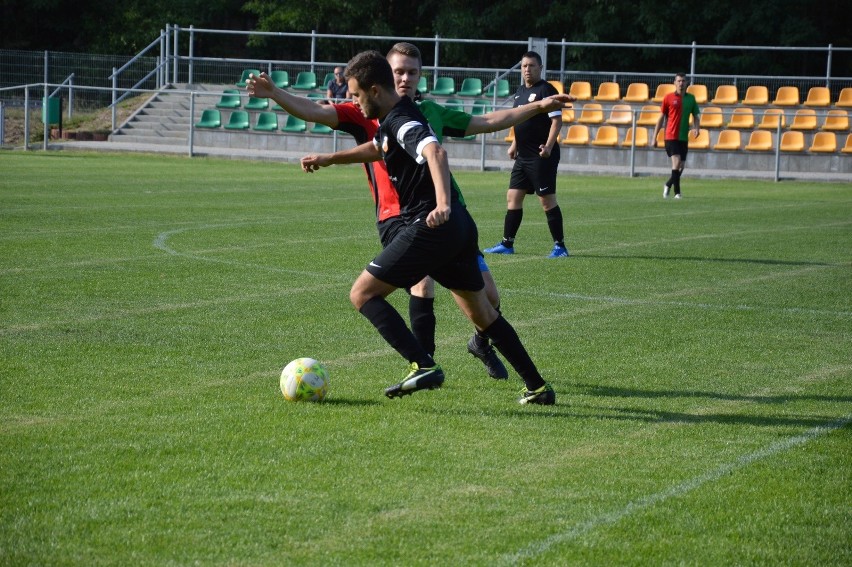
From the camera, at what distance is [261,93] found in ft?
20.8

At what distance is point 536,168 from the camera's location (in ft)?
41.3

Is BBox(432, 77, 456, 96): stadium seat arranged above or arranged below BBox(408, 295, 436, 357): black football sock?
above

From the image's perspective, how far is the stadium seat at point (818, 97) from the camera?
29.7 metres

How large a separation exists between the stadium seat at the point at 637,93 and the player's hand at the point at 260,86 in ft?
83.7

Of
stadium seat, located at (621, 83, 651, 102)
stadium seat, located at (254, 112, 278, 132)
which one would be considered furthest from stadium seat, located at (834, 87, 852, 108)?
stadium seat, located at (254, 112, 278, 132)

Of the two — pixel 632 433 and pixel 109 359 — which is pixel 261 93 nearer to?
pixel 109 359

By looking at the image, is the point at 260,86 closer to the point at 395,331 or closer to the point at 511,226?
the point at 395,331

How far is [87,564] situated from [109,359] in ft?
10.5

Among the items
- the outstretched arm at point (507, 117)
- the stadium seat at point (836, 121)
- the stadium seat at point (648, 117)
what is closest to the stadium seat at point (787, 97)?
the stadium seat at point (836, 121)

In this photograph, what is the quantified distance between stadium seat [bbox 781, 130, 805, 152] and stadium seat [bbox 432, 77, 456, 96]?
8865mm

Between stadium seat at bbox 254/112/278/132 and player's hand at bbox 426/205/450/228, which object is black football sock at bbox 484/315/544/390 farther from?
stadium seat at bbox 254/112/278/132

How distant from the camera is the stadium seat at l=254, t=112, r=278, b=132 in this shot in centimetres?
3196

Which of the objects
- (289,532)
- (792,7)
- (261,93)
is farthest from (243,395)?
(792,7)

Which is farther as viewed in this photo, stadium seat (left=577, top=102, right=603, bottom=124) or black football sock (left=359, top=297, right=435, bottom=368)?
stadium seat (left=577, top=102, right=603, bottom=124)
